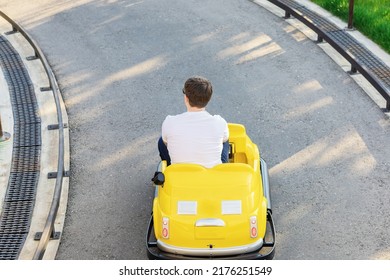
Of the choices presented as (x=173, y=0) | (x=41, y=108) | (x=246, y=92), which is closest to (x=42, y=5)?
(x=173, y=0)

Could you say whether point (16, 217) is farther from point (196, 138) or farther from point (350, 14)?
point (350, 14)

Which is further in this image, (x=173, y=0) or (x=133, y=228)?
(x=173, y=0)

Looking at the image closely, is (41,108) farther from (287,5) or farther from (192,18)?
(287,5)

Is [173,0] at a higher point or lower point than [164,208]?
lower

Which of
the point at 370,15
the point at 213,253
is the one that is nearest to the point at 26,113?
the point at 213,253

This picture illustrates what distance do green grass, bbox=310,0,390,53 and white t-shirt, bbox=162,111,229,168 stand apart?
506cm

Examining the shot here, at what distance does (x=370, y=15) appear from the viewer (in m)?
12.2

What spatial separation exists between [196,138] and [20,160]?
2853 mm

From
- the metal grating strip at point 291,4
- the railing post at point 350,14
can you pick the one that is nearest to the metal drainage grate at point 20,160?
the metal grating strip at point 291,4

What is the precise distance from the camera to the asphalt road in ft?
26.1

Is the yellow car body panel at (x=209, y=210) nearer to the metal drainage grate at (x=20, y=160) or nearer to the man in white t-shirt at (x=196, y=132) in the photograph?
the man in white t-shirt at (x=196, y=132)

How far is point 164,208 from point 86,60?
5.01 metres

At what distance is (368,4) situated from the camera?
12.7 metres

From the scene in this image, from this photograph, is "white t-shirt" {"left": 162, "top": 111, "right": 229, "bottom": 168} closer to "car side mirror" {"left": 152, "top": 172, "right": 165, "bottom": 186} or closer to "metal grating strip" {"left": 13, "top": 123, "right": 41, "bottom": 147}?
"car side mirror" {"left": 152, "top": 172, "right": 165, "bottom": 186}
